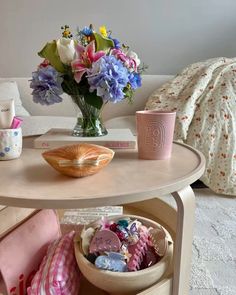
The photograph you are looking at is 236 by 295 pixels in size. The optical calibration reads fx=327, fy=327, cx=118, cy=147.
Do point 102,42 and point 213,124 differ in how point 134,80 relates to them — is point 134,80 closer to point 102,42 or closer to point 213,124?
point 102,42

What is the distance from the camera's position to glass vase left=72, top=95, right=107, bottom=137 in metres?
0.85

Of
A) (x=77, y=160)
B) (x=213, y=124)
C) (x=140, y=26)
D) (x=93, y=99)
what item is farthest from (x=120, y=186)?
(x=140, y=26)

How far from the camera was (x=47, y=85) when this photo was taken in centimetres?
80

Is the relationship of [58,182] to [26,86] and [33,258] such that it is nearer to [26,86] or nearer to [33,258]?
[33,258]

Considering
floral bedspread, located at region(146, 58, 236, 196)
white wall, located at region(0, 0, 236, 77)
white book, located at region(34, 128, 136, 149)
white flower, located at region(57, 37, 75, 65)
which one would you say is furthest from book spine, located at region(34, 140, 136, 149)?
white wall, located at region(0, 0, 236, 77)

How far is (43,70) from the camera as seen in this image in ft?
2.60

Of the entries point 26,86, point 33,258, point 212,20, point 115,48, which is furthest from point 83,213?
point 212,20

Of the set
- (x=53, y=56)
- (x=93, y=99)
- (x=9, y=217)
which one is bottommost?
(x=9, y=217)

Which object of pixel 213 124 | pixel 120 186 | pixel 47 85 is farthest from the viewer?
pixel 213 124

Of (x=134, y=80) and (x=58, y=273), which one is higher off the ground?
(x=134, y=80)

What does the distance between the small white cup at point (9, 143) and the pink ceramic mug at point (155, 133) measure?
0.27 metres

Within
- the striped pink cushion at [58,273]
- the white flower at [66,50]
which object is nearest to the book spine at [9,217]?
the striped pink cushion at [58,273]

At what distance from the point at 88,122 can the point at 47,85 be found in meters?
0.14

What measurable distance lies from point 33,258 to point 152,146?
0.38 metres
